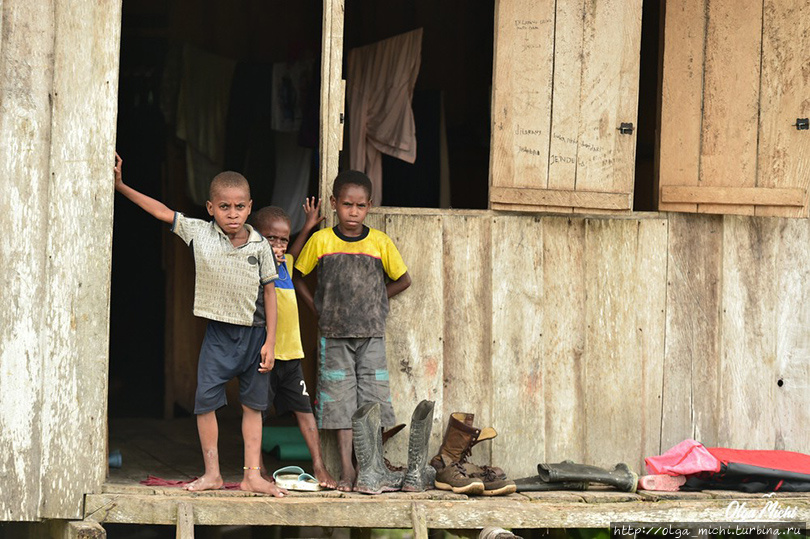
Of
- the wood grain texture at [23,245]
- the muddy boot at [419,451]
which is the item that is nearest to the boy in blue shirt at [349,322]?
the muddy boot at [419,451]

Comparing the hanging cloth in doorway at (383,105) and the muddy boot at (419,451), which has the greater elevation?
the hanging cloth in doorway at (383,105)

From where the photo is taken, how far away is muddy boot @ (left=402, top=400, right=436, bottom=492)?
4.71 metres

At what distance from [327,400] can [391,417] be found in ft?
1.03

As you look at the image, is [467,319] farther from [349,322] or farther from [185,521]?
[185,521]

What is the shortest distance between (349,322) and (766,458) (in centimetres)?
223

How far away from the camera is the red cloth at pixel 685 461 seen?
16.5 feet

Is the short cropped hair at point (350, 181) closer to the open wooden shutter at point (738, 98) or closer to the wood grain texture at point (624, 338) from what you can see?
the wood grain texture at point (624, 338)

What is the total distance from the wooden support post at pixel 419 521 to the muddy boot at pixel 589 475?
0.71 meters

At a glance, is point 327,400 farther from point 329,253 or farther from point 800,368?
point 800,368

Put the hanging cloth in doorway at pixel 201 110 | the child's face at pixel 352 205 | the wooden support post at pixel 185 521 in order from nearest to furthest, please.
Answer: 1. the wooden support post at pixel 185 521
2. the child's face at pixel 352 205
3. the hanging cloth in doorway at pixel 201 110

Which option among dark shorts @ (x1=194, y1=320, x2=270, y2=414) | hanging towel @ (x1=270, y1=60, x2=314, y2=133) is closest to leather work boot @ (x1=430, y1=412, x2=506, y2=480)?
dark shorts @ (x1=194, y1=320, x2=270, y2=414)

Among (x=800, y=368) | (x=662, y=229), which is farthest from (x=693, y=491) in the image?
(x=662, y=229)

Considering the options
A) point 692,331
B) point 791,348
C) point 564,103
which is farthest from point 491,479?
point 564,103

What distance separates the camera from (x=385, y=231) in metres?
5.12
